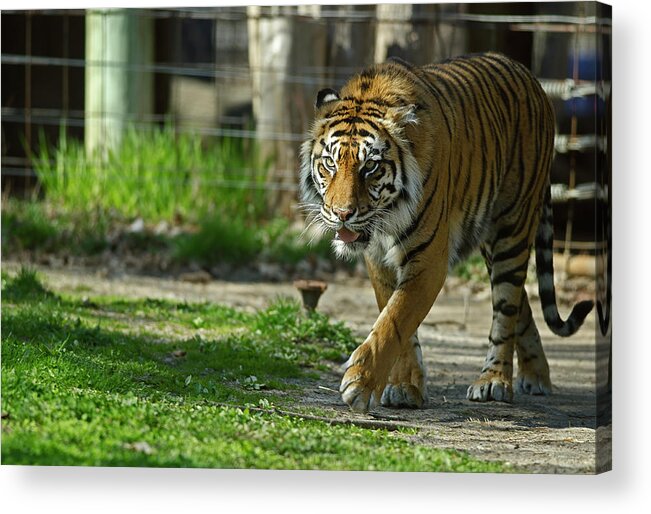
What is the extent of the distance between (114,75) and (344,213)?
14.8 ft

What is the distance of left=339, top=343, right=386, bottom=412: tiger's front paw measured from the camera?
4.44 metres

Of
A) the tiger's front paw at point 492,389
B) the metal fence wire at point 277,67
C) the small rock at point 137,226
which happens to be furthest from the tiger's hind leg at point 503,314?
the small rock at point 137,226

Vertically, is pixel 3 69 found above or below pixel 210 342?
above

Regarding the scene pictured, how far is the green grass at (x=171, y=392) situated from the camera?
14.5ft

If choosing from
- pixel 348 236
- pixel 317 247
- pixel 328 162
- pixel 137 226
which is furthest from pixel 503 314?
pixel 137 226

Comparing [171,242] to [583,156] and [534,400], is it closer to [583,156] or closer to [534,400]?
[583,156]

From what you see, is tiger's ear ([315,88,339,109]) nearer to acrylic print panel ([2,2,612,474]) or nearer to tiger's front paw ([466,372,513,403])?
acrylic print panel ([2,2,612,474])

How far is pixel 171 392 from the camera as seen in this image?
4.97 m

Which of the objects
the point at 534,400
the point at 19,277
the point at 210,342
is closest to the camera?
the point at 534,400

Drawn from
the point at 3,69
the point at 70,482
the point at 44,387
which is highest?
the point at 3,69

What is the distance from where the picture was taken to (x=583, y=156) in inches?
320

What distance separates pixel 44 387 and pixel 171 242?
3258mm

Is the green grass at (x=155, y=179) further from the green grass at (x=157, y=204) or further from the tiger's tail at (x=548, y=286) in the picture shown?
the tiger's tail at (x=548, y=286)

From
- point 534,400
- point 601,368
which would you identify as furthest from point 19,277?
point 601,368
